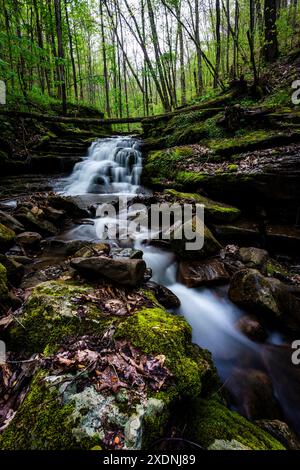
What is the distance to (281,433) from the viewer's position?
7.50ft

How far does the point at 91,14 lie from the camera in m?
19.8

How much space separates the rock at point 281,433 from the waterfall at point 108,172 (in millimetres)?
8377

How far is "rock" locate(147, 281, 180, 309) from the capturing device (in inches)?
152

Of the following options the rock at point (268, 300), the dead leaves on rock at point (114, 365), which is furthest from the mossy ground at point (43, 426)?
the rock at point (268, 300)

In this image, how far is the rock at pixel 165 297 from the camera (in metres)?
3.87

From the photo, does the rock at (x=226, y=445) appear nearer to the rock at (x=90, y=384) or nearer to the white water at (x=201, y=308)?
the rock at (x=90, y=384)

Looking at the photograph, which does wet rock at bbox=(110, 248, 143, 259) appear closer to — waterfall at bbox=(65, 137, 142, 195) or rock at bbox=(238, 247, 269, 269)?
rock at bbox=(238, 247, 269, 269)

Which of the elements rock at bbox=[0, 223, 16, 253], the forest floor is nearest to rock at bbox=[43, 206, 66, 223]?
the forest floor

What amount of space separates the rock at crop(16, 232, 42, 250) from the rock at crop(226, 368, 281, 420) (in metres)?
4.24

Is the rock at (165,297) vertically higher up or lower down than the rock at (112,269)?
lower down

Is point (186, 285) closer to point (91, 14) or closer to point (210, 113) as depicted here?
point (210, 113)

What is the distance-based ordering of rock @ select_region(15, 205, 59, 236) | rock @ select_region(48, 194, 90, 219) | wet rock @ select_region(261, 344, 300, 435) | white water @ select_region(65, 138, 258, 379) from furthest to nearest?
rock @ select_region(48, 194, 90, 219)
rock @ select_region(15, 205, 59, 236)
white water @ select_region(65, 138, 258, 379)
wet rock @ select_region(261, 344, 300, 435)

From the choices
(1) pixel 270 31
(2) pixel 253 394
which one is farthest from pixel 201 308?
(1) pixel 270 31

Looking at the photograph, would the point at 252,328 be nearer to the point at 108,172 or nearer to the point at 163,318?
the point at 163,318
